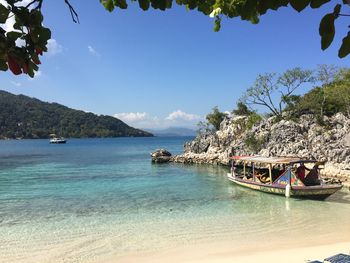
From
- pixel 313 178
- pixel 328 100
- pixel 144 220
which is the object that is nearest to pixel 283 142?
pixel 328 100

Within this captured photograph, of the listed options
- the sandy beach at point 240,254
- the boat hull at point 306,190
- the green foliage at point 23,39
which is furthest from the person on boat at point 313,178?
the green foliage at point 23,39

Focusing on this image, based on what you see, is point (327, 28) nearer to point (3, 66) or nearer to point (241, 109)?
point (3, 66)

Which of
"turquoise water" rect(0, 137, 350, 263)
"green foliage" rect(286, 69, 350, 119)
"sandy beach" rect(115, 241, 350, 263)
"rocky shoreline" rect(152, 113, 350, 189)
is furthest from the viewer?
"green foliage" rect(286, 69, 350, 119)

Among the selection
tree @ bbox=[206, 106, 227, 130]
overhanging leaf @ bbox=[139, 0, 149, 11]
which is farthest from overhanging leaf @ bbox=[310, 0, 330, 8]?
tree @ bbox=[206, 106, 227, 130]

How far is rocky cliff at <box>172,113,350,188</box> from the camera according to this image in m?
32.1

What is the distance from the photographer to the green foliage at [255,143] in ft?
145

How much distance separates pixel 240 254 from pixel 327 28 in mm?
10704

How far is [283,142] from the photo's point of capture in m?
41.0

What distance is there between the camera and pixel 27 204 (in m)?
20.0

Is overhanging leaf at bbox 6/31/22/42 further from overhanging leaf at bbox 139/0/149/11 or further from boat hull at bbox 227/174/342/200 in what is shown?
boat hull at bbox 227/174/342/200

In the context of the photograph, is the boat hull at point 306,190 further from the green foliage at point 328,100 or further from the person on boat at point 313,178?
the green foliage at point 328,100

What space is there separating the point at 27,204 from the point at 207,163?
1227 inches

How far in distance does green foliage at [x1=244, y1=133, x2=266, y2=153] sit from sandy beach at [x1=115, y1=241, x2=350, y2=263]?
106 ft

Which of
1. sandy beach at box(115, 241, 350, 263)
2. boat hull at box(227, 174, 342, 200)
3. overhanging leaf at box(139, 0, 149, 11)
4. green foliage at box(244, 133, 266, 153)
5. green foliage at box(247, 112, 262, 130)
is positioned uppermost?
green foliage at box(247, 112, 262, 130)
